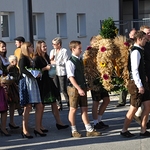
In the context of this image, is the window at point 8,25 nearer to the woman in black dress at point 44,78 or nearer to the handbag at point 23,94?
the woman in black dress at point 44,78

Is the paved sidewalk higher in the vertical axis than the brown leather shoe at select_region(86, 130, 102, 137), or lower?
lower

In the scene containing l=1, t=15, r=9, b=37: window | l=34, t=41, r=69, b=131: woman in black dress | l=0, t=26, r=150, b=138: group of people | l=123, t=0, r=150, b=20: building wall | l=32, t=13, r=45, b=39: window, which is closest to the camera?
l=0, t=26, r=150, b=138: group of people

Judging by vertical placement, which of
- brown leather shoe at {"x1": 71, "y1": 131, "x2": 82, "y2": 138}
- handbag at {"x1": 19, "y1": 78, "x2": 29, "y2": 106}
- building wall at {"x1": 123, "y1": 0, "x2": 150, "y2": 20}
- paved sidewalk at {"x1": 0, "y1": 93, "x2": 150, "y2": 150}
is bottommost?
paved sidewalk at {"x1": 0, "y1": 93, "x2": 150, "y2": 150}

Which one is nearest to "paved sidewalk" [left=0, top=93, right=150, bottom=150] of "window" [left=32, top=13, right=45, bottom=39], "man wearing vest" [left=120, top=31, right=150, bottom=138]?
"man wearing vest" [left=120, top=31, right=150, bottom=138]

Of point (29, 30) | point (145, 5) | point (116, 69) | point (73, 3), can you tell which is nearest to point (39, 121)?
point (116, 69)

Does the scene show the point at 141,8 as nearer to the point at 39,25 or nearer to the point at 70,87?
the point at 39,25

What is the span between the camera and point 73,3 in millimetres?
20625

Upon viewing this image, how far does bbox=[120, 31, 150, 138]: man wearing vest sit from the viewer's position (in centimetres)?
795

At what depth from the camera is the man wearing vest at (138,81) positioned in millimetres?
7953

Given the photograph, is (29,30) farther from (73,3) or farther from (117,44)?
(117,44)

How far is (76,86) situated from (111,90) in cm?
76

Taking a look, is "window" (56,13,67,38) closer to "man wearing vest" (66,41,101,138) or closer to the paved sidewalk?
the paved sidewalk

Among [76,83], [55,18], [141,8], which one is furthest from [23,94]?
[141,8]

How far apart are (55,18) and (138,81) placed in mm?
11679
